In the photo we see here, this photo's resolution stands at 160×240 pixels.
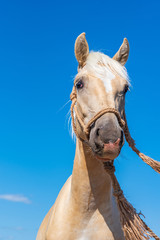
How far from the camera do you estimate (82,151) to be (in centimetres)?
361

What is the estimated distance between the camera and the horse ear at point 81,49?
3.79 meters

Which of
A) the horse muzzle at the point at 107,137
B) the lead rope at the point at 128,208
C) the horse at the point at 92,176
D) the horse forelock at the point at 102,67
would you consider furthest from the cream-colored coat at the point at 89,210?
the horse forelock at the point at 102,67

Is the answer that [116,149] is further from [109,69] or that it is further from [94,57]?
[94,57]

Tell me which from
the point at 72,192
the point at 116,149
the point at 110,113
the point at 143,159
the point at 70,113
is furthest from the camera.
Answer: the point at 70,113

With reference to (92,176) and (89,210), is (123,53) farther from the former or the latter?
(89,210)

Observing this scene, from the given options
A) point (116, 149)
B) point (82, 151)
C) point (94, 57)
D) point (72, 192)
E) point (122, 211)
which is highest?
point (94, 57)

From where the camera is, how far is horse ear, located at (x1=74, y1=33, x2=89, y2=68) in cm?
379

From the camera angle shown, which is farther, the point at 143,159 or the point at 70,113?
the point at 70,113

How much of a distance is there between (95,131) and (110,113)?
251mm

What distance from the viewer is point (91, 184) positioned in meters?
3.48

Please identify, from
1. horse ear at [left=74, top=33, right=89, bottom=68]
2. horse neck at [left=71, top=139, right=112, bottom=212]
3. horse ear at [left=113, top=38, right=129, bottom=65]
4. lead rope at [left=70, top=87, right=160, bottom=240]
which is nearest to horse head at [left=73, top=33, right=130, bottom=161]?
horse ear at [left=74, top=33, right=89, bottom=68]

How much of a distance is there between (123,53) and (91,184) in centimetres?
188

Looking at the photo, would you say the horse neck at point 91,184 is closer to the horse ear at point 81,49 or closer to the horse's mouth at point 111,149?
the horse's mouth at point 111,149

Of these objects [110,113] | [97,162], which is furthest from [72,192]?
[110,113]
